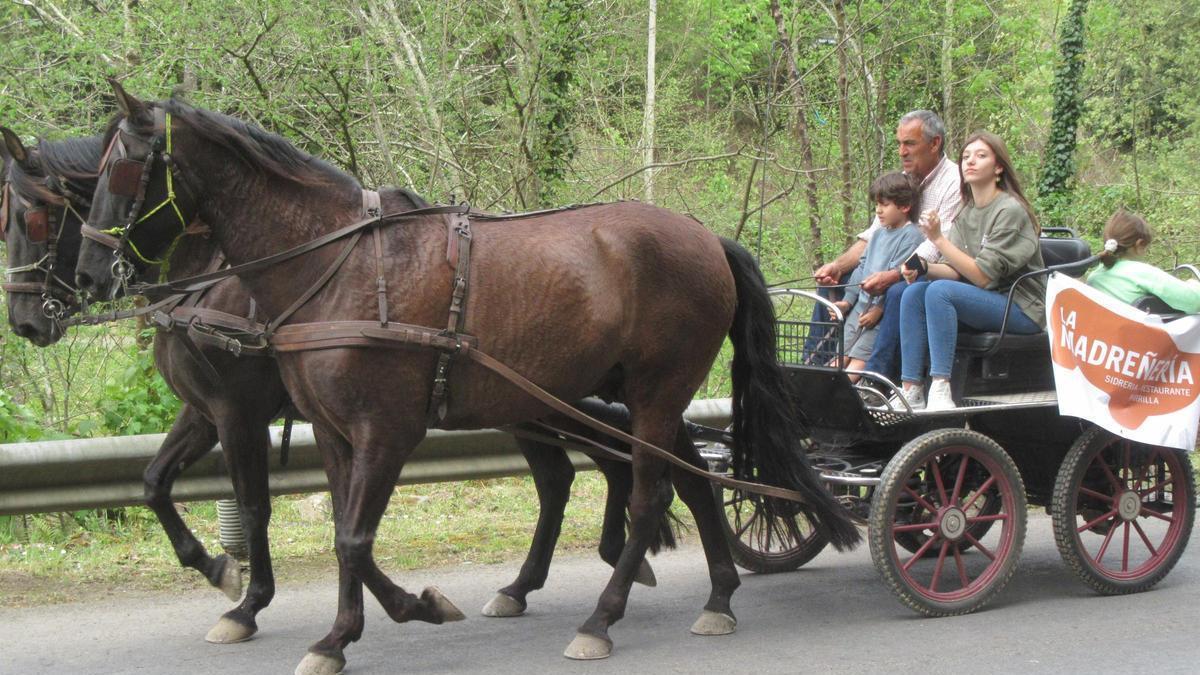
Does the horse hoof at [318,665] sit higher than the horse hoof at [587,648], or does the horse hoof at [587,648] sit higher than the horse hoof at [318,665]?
the horse hoof at [318,665]

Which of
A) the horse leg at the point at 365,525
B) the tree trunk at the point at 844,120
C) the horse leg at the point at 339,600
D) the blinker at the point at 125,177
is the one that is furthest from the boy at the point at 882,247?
the tree trunk at the point at 844,120

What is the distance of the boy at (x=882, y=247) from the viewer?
548 centimetres

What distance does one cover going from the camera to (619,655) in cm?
456

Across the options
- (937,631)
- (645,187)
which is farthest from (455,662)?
(645,187)

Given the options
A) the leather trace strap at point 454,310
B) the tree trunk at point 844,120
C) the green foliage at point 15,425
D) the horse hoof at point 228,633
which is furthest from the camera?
the tree trunk at point 844,120

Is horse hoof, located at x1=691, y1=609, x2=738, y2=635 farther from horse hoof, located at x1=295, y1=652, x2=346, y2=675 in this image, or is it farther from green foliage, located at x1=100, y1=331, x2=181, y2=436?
green foliage, located at x1=100, y1=331, x2=181, y2=436

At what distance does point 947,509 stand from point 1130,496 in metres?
1.06

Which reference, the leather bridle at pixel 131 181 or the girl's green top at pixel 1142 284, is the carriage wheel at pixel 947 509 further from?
the leather bridle at pixel 131 181

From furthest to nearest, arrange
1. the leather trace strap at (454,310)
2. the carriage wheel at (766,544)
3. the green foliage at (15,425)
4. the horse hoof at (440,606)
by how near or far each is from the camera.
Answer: the green foliage at (15,425), the carriage wheel at (766,544), the horse hoof at (440,606), the leather trace strap at (454,310)

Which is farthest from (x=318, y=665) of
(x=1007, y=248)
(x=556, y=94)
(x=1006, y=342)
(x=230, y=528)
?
(x=556, y=94)

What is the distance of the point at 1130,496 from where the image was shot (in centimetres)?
550

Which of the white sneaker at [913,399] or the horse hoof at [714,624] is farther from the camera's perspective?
the white sneaker at [913,399]

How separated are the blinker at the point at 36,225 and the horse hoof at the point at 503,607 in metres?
2.31

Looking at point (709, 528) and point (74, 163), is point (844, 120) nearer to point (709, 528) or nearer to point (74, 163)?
point (709, 528)
